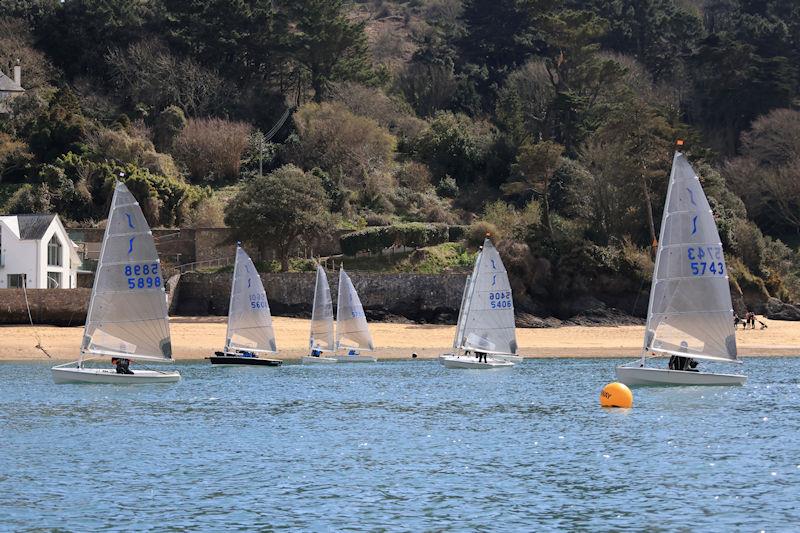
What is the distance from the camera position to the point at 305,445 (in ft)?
105

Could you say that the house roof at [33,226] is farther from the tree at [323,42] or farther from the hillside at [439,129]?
the tree at [323,42]

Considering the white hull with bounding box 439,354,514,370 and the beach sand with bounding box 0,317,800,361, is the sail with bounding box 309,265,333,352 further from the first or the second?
the white hull with bounding box 439,354,514,370

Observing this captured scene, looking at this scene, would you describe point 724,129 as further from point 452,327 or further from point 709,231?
point 709,231

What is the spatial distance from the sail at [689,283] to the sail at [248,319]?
21.2 meters

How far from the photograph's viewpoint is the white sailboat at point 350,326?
6088cm

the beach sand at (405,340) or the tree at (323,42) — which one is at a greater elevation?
the tree at (323,42)

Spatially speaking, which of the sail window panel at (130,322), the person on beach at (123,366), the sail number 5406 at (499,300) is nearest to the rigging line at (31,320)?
the person on beach at (123,366)

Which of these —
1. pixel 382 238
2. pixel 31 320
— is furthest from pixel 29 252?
pixel 382 238

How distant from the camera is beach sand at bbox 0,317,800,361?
196 ft

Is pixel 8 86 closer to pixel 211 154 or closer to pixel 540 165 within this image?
pixel 211 154

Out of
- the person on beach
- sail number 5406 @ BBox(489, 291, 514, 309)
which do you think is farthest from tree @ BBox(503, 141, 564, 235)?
the person on beach

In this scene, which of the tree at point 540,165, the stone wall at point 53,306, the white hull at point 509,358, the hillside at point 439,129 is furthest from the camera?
the tree at point 540,165

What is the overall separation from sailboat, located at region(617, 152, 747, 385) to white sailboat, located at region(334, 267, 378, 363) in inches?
824

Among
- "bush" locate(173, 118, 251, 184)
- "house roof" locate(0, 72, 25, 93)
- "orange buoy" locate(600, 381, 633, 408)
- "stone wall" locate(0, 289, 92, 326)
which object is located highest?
"house roof" locate(0, 72, 25, 93)
